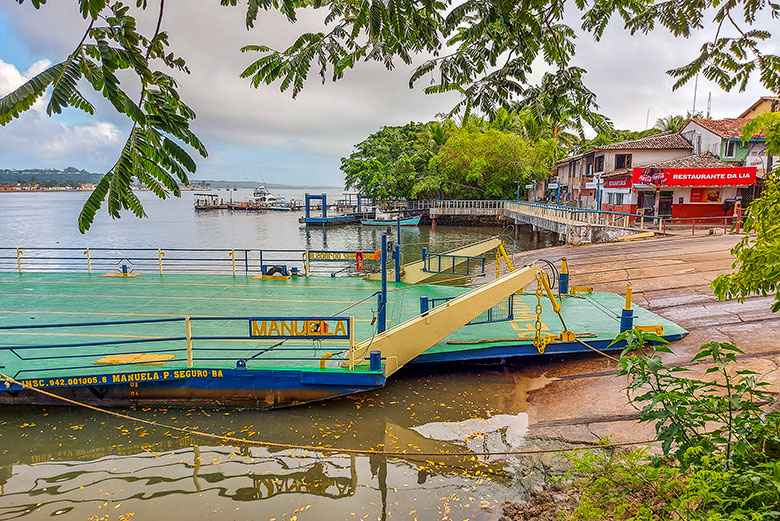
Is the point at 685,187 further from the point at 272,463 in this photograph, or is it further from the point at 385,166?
the point at 385,166

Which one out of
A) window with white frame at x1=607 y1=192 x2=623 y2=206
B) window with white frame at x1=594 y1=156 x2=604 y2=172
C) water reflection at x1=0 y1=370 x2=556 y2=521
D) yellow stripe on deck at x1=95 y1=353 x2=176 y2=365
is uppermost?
window with white frame at x1=594 y1=156 x2=604 y2=172

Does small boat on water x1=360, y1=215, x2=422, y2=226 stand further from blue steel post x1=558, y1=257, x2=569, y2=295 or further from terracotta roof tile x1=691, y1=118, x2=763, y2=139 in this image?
blue steel post x1=558, y1=257, x2=569, y2=295

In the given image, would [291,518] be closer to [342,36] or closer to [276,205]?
[342,36]

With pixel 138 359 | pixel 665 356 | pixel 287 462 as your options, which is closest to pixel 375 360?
pixel 287 462

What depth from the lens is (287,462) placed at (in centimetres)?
777

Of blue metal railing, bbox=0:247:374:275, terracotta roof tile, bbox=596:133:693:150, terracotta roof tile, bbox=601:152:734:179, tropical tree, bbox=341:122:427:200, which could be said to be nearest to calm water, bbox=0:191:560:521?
blue metal railing, bbox=0:247:374:275

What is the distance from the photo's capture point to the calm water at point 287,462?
6.63 meters

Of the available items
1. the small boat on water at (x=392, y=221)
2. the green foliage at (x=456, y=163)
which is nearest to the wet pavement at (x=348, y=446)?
the green foliage at (x=456, y=163)

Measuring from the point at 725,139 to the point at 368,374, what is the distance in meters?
37.2

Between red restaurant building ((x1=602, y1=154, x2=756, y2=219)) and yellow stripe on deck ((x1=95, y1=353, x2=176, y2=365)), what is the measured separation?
104 feet

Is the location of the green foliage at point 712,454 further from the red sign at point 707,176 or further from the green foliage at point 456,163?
the green foliage at point 456,163

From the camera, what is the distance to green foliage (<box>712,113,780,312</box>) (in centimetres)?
357

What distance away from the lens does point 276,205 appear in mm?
112438

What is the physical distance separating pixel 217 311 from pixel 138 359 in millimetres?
4083
